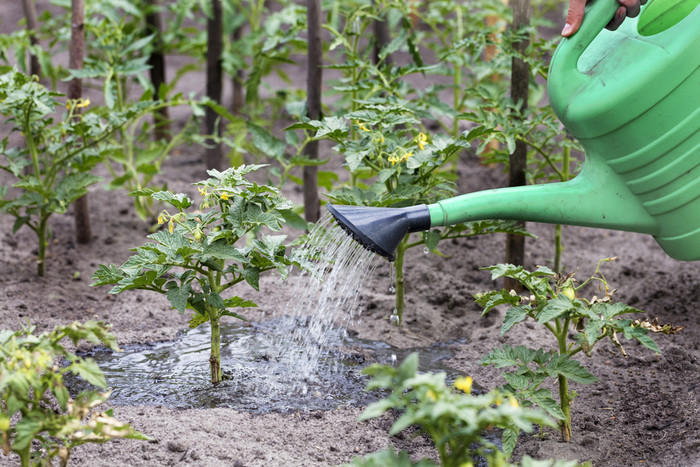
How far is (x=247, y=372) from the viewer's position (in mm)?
2578

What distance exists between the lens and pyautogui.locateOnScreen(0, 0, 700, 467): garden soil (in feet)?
6.95

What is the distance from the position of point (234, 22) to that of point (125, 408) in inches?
127

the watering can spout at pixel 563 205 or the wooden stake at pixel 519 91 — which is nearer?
the watering can spout at pixel 563 205

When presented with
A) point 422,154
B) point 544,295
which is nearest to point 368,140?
point 422,154

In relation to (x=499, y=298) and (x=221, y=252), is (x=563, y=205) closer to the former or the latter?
(x=499, y=298)

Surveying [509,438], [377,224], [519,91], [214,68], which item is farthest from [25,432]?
[214,68]

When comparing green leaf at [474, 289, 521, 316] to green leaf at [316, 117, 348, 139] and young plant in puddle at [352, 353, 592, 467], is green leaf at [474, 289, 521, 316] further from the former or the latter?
green leaf at [316, 117, 348, 139]

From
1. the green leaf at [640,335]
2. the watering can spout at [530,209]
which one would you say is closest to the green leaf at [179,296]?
the watering can spout at [530,209]

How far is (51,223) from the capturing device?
390 centimetres

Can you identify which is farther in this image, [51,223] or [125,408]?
[51,223]

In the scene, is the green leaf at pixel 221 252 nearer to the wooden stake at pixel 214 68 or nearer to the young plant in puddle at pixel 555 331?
the young plant in puddle at pixel 555 331

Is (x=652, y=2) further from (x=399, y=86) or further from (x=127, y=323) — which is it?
(x=127, y=323)

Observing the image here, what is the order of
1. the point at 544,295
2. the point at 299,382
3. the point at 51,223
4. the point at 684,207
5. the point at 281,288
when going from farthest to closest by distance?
the point at 51,223, the point at 281,288, the point at 299,382, the point at 684,207, the point at 544,295

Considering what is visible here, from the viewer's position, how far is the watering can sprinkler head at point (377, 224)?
6.88ft
